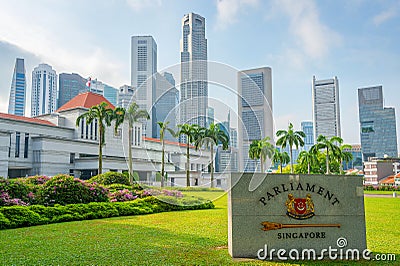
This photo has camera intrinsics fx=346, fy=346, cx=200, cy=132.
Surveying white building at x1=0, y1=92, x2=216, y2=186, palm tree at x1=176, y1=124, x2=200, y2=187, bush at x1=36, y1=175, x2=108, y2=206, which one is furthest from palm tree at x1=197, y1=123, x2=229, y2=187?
white building at x1=0, y1=92, x2=216, y2=186

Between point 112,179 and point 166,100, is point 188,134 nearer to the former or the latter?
point 166,100

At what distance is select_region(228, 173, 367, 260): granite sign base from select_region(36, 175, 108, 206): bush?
34.2ft

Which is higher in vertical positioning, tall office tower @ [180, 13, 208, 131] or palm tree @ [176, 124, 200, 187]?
tall office tower @ [180, 13, 208, 131]

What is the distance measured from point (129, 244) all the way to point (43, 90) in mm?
195115

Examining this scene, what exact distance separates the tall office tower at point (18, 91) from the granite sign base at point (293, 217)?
7844 inches

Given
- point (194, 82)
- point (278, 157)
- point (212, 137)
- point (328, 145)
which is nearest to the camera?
point (194, 82)

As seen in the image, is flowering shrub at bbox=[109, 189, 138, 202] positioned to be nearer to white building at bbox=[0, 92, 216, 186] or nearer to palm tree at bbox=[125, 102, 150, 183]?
palm tree at bbox=[125, 102, 150, 183]

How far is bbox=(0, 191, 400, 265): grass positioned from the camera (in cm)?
695

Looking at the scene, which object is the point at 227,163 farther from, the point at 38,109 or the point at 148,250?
the point at 38,109

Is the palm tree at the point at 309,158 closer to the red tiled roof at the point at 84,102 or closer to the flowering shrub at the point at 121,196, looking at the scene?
the red tiled roof at the point at 84,102

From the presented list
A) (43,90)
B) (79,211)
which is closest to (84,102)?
(79,211)

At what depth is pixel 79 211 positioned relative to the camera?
14.5 meters

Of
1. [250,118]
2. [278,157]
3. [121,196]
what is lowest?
[121,196]

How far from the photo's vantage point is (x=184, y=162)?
895cm
